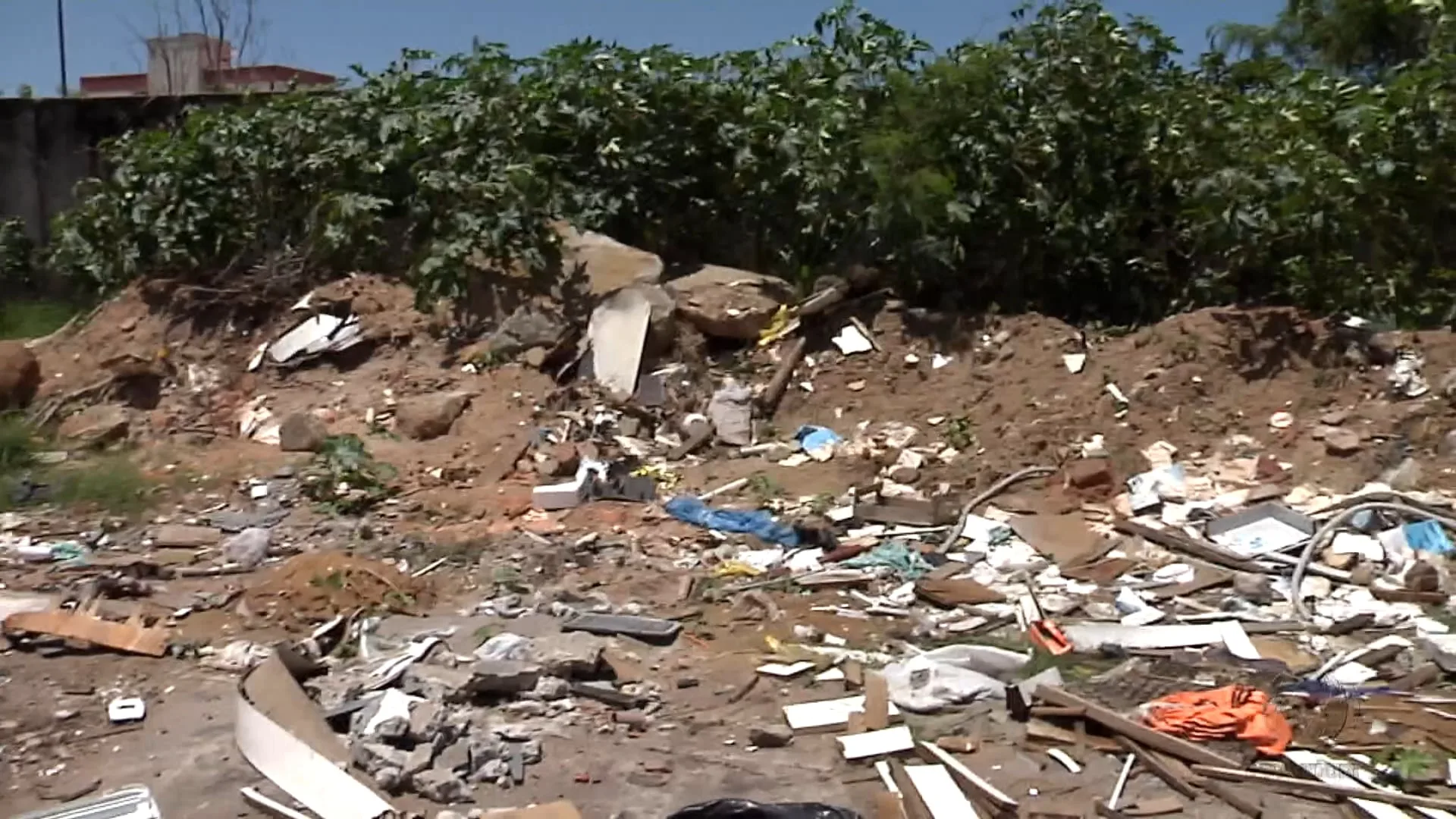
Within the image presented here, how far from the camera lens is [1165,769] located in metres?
4.37

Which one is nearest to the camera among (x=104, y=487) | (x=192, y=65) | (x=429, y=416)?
(x=104, y=487)

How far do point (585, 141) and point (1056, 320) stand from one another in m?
3.55

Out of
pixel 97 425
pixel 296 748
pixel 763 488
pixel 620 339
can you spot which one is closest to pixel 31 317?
pixel 97 425

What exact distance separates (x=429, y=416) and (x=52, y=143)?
293 inches

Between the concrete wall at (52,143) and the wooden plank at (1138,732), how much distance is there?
37.2ft

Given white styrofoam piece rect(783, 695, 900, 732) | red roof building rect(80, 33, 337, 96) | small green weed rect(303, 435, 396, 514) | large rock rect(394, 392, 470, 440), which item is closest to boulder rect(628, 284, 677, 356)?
large rock rect(394, 392, 470, 440)

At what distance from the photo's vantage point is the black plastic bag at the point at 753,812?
3951 millimetres

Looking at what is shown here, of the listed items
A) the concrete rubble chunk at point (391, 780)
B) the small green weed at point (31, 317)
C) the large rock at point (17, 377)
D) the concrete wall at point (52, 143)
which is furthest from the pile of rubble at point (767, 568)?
the concrete wall at point (52, 143)

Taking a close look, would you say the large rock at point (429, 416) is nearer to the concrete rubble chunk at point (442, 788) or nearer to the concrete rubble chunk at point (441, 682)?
the concrete rubble chunk at point (441, 682)

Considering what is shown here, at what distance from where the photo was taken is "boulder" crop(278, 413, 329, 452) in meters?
8.62

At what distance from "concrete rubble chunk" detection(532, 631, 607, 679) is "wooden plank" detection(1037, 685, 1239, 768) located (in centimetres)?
161

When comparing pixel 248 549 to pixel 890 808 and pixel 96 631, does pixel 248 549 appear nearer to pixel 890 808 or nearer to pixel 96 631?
pixel 96 631

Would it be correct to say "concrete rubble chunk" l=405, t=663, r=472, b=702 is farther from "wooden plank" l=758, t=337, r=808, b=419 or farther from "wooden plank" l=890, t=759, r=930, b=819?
"wooden plank" l=758, t=337, r=808, b=419

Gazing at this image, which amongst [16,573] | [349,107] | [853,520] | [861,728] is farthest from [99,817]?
[349,107]
